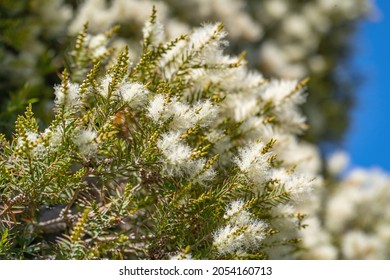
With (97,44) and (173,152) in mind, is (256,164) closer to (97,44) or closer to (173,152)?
(173,152)

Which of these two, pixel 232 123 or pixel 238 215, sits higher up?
pixel 232 123

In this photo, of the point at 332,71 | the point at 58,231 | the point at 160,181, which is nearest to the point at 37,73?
the point at 58,231

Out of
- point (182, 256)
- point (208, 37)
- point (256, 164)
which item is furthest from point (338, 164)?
point (182, 256)

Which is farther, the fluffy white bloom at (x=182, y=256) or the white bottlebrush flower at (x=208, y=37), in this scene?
the white bottlebrush flower at (x=208, y=37)

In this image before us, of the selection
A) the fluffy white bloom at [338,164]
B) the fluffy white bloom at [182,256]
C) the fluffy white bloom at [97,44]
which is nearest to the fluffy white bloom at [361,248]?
the fluffy white bloom at [338,164]

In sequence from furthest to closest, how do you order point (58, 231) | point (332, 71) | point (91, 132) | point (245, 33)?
point (332, 71) → point (245, 33) → point (58, 231) → point (91, 132)

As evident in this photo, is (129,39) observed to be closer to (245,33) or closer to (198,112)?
(245,33)

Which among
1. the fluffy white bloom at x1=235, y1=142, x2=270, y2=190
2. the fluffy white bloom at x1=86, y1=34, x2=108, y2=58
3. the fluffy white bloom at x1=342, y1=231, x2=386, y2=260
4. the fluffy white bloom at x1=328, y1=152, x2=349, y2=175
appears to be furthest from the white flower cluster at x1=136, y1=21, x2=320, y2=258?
the fluffy white bloom at x1=328, y1=152, x2=349, y2=175

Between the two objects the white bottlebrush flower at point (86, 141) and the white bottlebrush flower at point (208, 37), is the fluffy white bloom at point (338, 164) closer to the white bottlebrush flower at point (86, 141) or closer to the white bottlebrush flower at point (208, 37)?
the white bottlebrush flower at point (208, 37)
